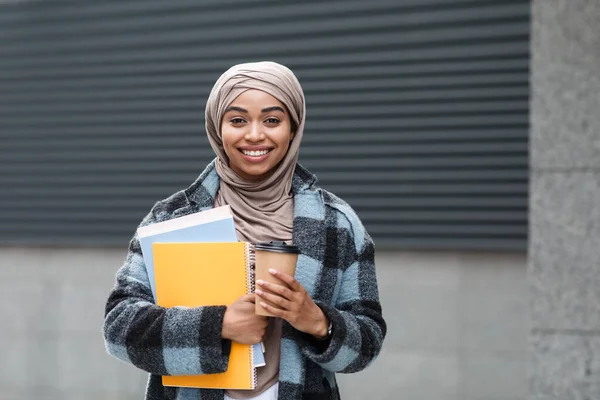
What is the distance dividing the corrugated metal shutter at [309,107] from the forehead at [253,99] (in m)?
3.54

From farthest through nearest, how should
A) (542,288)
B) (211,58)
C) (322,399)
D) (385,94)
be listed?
(211,58), (385,94), (542,288), (322,399)

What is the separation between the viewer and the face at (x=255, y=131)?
2129 millimetres

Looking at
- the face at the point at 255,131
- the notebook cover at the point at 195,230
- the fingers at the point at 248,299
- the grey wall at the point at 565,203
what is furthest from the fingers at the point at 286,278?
the grey wall at the point at 565,203

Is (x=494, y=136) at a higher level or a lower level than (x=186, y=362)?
higher

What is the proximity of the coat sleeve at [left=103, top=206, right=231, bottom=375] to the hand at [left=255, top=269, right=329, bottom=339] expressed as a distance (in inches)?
7.5

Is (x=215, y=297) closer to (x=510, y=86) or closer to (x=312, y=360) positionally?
(x=312, y=360)

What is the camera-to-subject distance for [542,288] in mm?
4750

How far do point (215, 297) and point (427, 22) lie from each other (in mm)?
3889

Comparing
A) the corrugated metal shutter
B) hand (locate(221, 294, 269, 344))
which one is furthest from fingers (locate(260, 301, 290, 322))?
the corrugated metal shutter

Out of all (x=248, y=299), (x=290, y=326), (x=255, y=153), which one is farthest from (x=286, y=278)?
(x=255, y=153)

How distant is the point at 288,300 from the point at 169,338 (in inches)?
13.4

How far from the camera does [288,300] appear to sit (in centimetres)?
190

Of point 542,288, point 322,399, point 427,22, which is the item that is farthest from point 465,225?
point 322,399

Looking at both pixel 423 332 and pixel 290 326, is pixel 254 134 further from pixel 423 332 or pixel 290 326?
pixel 423 332
